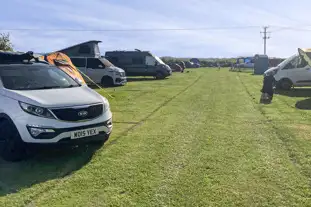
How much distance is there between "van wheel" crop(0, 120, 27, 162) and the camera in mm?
5625

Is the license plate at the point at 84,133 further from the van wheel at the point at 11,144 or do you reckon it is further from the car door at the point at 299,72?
the car door at the point at 299,72

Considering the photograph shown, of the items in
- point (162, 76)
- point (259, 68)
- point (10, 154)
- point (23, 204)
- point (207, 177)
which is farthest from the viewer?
point (259, 68)

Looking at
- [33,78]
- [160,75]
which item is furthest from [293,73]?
[33,78]

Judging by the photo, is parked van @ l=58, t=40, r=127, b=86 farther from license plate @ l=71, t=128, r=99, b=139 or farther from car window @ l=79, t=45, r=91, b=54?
license plate @ l=71, t=128, r=99, b=139

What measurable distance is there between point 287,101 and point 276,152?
7.88 meters

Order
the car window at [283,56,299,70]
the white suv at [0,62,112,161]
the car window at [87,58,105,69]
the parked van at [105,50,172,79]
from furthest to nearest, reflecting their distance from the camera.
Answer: the parked van at [105,50,172,79]
the car window at [87,58,105,69]
the car window at [283,56,299,70]
the white suv at [0,62,112,161]

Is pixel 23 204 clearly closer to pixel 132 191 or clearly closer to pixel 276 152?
pixel 132 191

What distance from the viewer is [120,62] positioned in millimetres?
28656

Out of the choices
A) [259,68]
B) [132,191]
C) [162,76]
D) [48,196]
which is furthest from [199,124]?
[259,68]

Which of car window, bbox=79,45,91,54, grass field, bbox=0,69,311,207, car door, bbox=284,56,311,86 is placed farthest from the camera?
car window, bbox=79,45,91,54

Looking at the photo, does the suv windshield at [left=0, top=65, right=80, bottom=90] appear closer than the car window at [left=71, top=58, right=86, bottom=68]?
Yes

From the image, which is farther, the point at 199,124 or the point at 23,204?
the point at 199,124

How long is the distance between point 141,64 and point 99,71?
8085 millimetres

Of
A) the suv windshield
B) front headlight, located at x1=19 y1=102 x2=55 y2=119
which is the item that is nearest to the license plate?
front headlight, located at x1=19 y1=102 x2=55 y2=119
